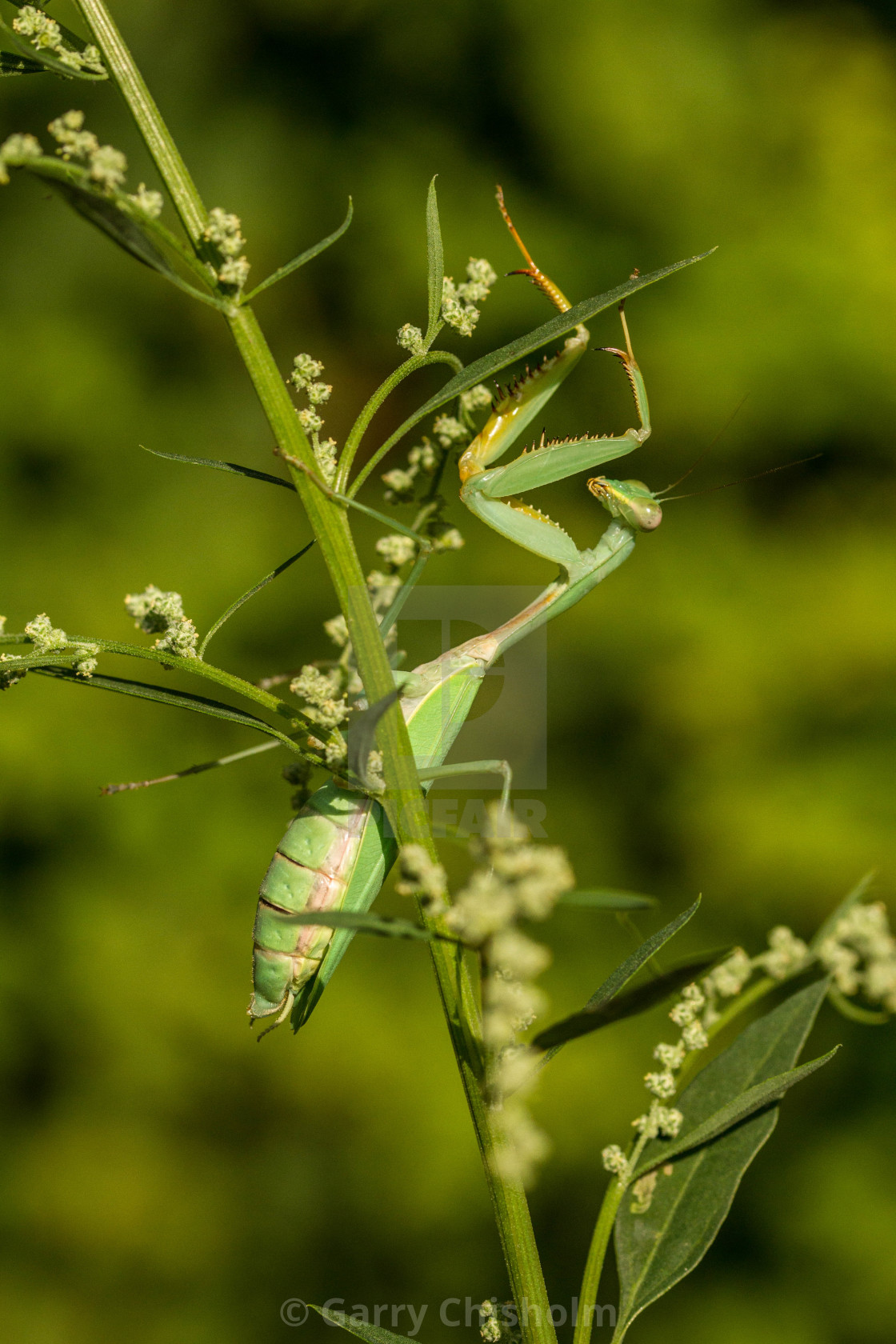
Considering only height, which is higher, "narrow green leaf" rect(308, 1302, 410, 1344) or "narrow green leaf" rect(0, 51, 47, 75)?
Answer: "narrow green leaf" rect(0, 51, 47, 75)

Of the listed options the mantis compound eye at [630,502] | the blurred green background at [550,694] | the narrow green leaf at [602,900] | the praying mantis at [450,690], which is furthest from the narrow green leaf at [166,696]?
the blurred green background at [550,694]

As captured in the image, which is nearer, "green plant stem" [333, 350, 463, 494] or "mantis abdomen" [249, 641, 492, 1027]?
"green plant stem" [333, 350, 463, 494]

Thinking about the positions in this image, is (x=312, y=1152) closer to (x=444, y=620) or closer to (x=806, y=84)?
(x=444, y=620)

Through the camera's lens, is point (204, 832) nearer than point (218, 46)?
Yes

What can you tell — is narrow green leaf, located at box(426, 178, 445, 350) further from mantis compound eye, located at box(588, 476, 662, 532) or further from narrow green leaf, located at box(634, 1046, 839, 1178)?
narrow green leaf, located at box(634, 1046, 839, 1178)

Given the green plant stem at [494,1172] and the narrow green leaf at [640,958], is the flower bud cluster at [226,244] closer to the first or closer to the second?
the green plant stem at [494,1172]

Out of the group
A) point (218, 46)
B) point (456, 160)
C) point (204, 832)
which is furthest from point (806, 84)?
point (204, 832)

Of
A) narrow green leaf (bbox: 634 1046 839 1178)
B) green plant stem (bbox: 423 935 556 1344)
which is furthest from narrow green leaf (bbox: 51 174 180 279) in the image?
narrow green leaf (bbox: 634 1046 839 1178)
